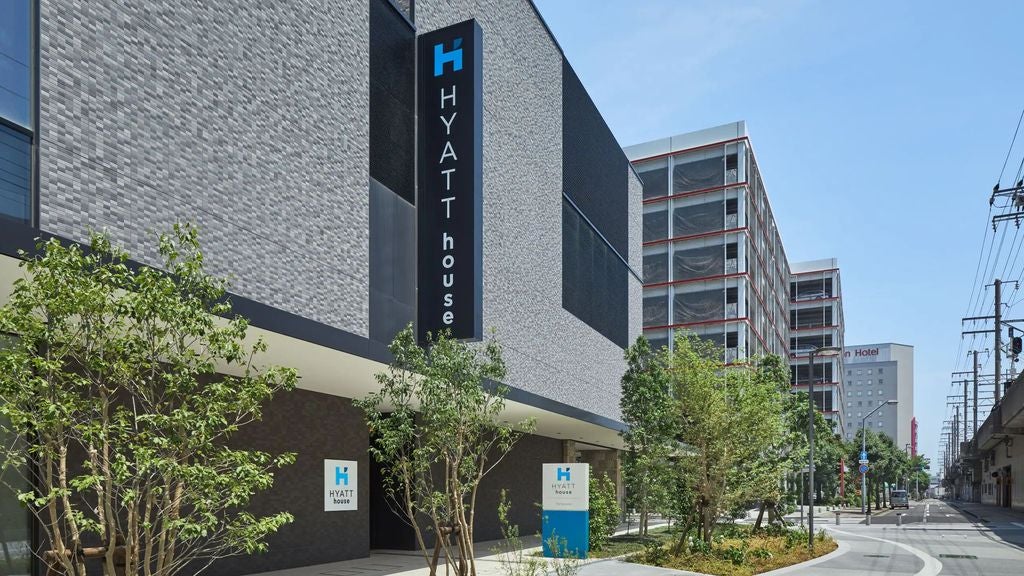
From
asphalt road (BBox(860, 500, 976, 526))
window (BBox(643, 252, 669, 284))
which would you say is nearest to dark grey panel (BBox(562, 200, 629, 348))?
asphalt road (BBox(860, 500, 976, 526))

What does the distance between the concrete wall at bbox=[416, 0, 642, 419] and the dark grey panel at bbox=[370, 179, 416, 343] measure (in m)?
3.74

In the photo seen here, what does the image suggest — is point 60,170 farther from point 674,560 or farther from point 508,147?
point 674,560

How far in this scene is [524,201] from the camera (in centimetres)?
2783

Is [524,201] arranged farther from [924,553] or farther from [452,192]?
[924,553]

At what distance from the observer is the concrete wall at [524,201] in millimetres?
24922

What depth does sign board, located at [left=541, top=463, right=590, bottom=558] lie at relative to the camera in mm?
24094

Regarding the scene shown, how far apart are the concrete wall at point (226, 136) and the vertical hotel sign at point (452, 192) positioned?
1972 mm

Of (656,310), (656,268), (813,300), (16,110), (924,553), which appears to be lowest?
(924,553)

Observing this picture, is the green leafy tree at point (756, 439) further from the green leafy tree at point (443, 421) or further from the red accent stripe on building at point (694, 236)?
the red accent stripe on building at point (694, 236)

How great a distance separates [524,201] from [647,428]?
866 cm

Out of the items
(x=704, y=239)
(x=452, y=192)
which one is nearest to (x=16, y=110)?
(x=452, y=192)

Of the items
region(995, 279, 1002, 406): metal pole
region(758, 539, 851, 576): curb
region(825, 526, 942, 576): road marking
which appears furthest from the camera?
region(995, 279, 1002, 406): metal pole

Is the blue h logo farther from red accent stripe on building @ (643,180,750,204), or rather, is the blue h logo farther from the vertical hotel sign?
red accent stripe on building @ (643,180,750,204)

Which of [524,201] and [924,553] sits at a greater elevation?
[524,201]
